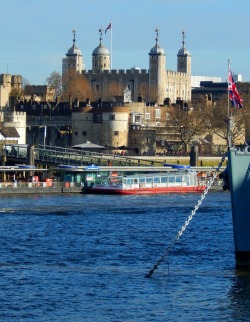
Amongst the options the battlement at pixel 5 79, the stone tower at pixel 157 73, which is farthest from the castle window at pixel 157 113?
the stone tower at pixel 157 73

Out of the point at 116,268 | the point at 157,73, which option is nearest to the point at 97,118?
the point at 157,73

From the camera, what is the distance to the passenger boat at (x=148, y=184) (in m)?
98.7

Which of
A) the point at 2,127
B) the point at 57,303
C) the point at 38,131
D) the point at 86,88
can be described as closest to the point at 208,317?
the point at 57,303

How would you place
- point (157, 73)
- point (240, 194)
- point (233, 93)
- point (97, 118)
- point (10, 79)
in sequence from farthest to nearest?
point (157, 73)
point (10, 79)
point (97, 118)
point (233, 93)
point (240, 194)

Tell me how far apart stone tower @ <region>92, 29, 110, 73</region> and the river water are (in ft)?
369

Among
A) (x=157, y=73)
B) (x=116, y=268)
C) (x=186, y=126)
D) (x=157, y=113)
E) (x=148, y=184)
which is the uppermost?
(x=157, y=73)

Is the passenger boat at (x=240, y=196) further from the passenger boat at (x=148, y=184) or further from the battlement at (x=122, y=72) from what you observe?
the battlement at (x=122, y=72)

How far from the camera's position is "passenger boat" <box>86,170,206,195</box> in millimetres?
98688

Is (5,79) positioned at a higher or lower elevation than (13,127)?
higher

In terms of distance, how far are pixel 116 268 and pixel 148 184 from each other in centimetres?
5180

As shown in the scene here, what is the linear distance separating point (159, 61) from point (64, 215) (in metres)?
104

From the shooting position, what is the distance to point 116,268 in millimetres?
48344

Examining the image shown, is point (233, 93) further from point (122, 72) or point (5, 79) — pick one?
point (122, 72)

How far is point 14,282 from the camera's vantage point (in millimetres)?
45062
